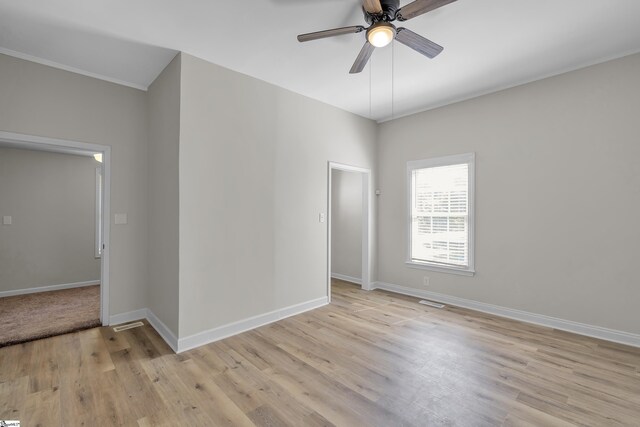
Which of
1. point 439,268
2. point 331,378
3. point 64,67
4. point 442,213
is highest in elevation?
point 64,67

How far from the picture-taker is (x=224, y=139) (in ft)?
10.7

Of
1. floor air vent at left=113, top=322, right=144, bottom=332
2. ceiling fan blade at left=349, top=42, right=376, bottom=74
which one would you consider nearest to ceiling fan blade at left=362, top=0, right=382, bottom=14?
ceiling fan blade at left=349, top=42, right=376, bottom=74

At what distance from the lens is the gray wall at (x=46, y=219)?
4.78 m

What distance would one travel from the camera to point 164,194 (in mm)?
3271

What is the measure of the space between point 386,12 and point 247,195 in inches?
88.8

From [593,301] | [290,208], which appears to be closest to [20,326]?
[290,208]

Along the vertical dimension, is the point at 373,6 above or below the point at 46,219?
above

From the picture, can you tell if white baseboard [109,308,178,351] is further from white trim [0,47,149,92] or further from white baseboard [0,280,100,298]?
white trim [0,47,149,92]

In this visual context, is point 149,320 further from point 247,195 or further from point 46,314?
point 247,195

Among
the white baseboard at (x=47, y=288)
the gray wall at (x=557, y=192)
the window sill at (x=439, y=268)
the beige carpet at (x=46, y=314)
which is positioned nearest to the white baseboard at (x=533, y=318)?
the gray wall at (x=557, y=192)

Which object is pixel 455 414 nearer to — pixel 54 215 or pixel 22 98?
pixel 22 98

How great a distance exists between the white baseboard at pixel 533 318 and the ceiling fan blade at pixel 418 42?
10.8 feet

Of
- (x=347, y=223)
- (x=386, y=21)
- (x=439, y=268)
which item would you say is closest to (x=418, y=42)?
(x=386, y=21)

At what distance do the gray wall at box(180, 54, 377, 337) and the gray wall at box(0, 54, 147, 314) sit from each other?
3.98 feet
